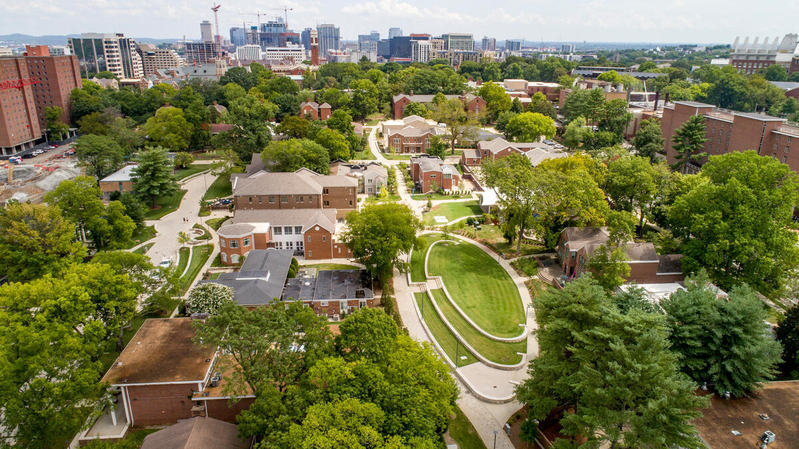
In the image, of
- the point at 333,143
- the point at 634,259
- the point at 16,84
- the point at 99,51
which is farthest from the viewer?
the point at 99,51

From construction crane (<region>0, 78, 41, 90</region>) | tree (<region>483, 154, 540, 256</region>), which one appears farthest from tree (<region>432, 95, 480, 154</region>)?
construction crane (<region>0, 78, 41, 90</region>)

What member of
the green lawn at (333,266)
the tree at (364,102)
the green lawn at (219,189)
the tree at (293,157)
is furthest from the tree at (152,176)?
the tree at (364,102)

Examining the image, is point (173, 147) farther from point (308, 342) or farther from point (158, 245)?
point (308, 342)

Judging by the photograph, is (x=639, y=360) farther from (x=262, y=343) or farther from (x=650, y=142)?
(x=650, y=142)

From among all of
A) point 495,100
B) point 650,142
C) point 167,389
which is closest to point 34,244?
point 167,389

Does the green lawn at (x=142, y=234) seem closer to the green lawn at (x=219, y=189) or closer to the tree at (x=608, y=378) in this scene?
the green lawn at (x=219, y=189)

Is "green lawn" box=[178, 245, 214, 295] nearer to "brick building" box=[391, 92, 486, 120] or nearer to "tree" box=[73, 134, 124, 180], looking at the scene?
"tree" box=[73, 134, 124, 180]

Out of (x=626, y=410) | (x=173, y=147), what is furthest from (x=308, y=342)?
(x=173, y=147)
